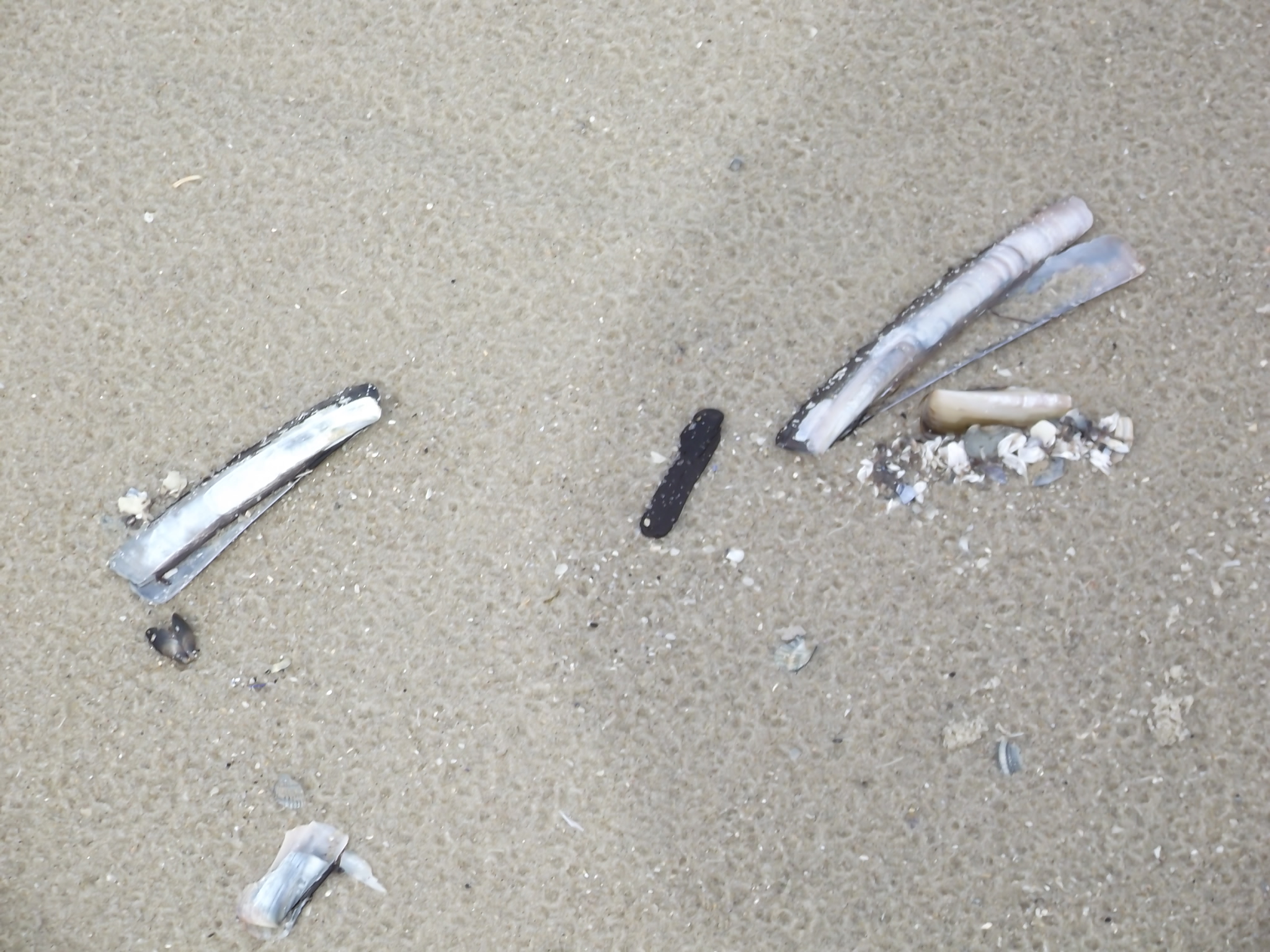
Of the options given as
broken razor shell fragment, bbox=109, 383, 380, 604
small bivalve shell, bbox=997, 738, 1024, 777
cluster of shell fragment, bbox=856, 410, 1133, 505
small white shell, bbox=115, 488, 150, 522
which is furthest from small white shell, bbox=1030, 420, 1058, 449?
small white shell, bbox=115, 488, 150, 522

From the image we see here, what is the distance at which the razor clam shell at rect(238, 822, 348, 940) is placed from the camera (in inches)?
37.7

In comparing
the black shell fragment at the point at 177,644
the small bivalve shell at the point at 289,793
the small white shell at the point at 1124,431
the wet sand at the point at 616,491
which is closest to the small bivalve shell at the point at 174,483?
the wet sand at the point at 616,491

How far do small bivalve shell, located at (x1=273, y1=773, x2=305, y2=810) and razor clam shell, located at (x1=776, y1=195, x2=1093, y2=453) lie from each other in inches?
23.8

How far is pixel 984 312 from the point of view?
1.01 meters

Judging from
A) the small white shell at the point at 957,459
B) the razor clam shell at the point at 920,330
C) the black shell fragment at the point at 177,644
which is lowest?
the small white shell at the point at 957,459

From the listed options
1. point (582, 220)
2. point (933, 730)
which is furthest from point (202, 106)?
point (933, 730)

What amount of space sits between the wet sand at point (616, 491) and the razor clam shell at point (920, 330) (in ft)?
0.11

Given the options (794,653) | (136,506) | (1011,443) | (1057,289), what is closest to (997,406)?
(1011,443)

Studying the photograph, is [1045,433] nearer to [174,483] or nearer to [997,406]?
[997,406]

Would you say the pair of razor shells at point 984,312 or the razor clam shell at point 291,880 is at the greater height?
the razor clam shell at point 291,880

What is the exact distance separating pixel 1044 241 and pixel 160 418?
96 cm

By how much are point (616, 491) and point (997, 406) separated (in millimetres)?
396

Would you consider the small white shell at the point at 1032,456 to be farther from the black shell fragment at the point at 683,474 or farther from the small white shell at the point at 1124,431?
the black shell fragment at the point at 683,474

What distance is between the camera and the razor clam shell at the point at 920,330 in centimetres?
98
